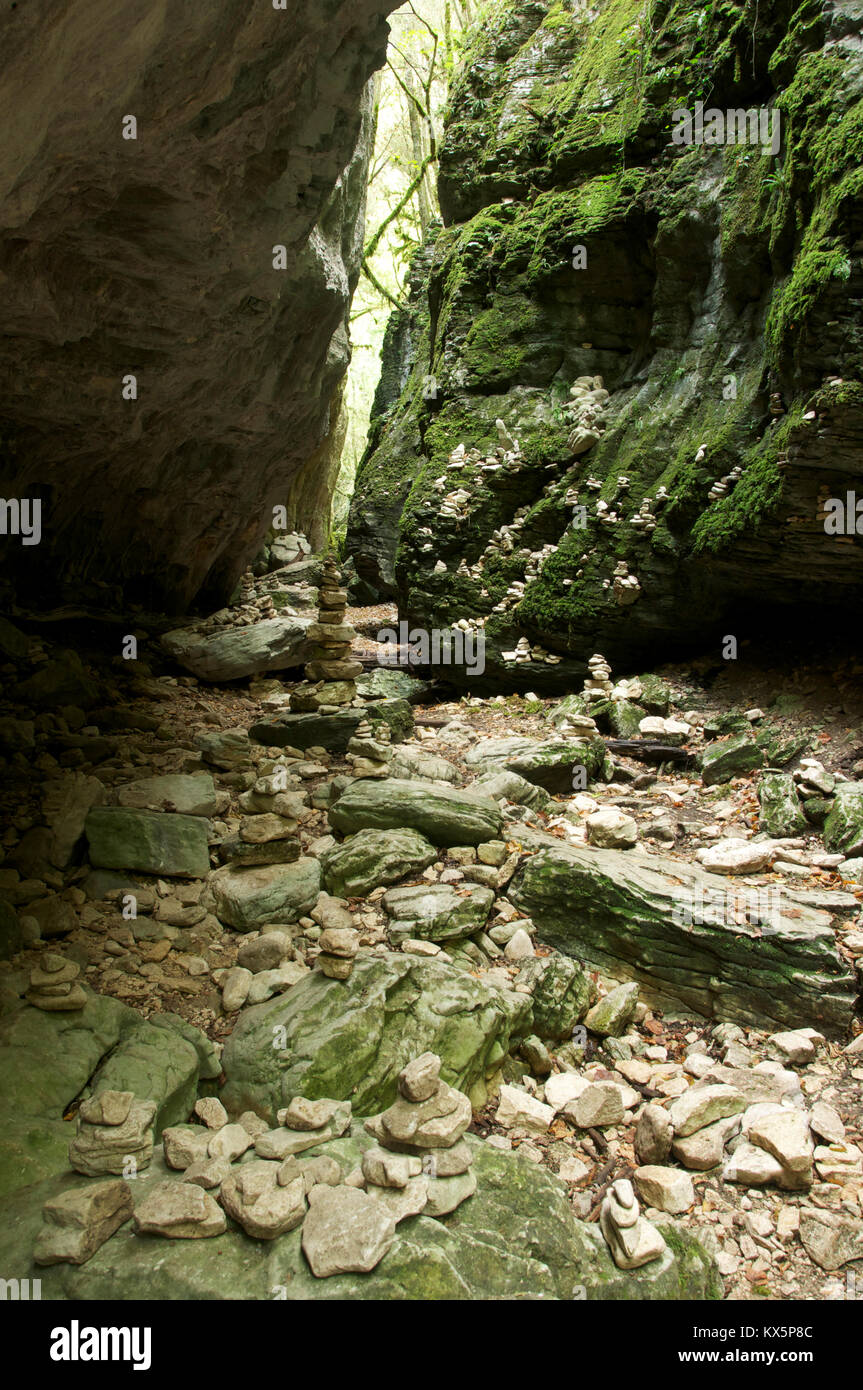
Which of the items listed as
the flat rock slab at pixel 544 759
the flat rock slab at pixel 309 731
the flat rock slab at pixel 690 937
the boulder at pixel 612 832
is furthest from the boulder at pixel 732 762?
the flat rock slab at pixel 309 731

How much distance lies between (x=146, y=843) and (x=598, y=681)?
6.21 m

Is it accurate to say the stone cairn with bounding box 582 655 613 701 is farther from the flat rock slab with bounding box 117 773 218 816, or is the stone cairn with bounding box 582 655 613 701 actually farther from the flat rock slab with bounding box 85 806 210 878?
the flat rock slab with bounding box 85 806 210 878

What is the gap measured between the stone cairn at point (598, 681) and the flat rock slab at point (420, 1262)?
6.73 m

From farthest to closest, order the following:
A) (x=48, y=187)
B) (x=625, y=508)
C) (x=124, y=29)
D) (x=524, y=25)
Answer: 1. (x=524, y=25)
2. (x=625, y=508)
3. (x=48, y=187)
4. (x=124, y=29)

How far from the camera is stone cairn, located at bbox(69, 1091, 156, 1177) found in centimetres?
271

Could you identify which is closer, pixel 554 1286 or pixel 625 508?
pixel 554 1286

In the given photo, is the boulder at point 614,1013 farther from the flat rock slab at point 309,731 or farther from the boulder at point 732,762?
the flat rock slab at point 309,731

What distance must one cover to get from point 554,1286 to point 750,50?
422 inches

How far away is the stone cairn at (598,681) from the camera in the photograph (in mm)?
9055

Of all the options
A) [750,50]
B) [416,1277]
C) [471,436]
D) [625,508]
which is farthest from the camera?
[471,436]

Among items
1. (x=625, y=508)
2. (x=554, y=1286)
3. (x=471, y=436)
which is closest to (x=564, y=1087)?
(x=554, y=1286)

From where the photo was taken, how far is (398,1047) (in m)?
3.50

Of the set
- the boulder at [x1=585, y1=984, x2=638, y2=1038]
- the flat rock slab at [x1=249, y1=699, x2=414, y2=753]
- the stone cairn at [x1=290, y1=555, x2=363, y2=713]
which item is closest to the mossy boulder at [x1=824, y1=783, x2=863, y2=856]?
the boulder at [x1=585, y1=984, x2=638, y2=1038]
